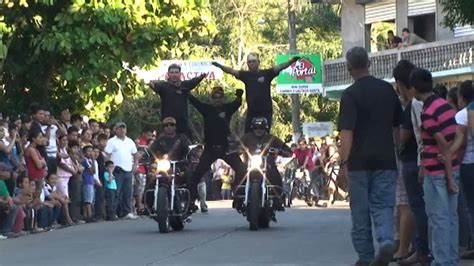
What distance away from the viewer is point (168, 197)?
1631 centimetres

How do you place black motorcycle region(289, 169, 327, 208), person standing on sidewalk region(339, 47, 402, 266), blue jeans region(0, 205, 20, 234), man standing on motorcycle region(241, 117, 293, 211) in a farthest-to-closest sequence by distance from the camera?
black motorcycle region(289, 169, 327, 208), blue jeans region(0, 205, 20, 234), man standing on motorcycle region(241, 117, 293, 211), person standing on sidewalk region(339, 47, 402, 266)

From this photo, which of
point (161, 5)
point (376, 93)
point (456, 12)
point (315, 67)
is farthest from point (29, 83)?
point (315, 67)

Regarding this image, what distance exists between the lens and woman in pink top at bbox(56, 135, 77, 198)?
67.8ft

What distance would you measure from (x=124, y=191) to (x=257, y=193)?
7.50 metres

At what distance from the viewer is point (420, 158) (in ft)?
36.2

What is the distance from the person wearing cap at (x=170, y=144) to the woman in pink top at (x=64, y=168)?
13.9ft

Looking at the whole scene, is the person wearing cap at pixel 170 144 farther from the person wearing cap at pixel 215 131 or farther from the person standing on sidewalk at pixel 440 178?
the person standing on sidewalk at pixel 440 178

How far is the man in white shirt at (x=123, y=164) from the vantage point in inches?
904

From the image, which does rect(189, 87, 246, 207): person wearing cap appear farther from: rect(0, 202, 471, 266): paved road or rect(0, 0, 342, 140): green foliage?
rect(0, 0, 342, 140): green foliage

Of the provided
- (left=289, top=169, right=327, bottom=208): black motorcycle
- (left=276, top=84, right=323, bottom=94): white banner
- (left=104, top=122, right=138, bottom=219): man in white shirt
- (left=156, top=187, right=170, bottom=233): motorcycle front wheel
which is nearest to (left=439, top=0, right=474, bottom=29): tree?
(left=156, top=187, right=170, bottom=233): motorcycle front wheel

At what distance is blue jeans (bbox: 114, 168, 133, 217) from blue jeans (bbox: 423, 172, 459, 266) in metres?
13.0

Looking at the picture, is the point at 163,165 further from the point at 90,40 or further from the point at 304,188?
the point at 304,188

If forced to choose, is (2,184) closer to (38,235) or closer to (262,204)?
(38,235)

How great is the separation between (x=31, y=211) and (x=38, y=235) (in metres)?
0.91
